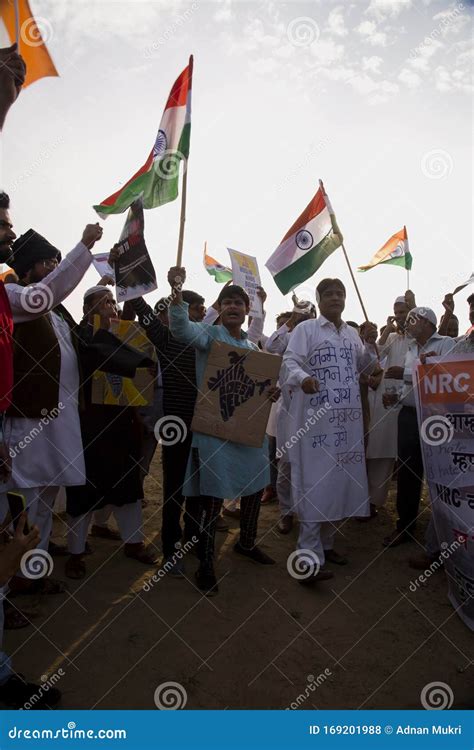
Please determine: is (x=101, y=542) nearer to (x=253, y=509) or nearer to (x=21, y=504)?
(x=253, y=509)

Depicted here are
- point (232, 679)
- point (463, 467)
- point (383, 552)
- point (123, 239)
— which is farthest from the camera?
point (383, 552)

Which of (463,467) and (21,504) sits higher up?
(463,467)

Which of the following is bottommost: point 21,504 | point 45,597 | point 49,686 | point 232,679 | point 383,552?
point 45,597

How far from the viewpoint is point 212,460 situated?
11.7 ft

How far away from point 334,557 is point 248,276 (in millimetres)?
2960

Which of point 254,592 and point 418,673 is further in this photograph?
point 254,592

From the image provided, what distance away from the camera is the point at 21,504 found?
1.92 m

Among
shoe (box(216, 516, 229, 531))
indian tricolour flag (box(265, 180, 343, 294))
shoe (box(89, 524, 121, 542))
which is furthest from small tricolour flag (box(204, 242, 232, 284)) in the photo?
shoe (box(89, 524, 121, 542))

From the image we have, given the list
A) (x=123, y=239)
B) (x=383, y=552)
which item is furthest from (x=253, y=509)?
(x=123, y=239)

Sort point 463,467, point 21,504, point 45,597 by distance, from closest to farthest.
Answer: point 21,504
point 463,467
point 45,597

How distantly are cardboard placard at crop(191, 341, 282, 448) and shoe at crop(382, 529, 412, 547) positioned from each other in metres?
1.77

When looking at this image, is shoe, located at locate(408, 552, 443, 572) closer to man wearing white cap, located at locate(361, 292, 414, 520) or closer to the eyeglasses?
man wearing white cap, located at locate(361, 292, 414, 520)

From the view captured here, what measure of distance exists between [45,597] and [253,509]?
161cm

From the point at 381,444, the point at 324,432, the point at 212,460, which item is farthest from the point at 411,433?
the point at 212,460
